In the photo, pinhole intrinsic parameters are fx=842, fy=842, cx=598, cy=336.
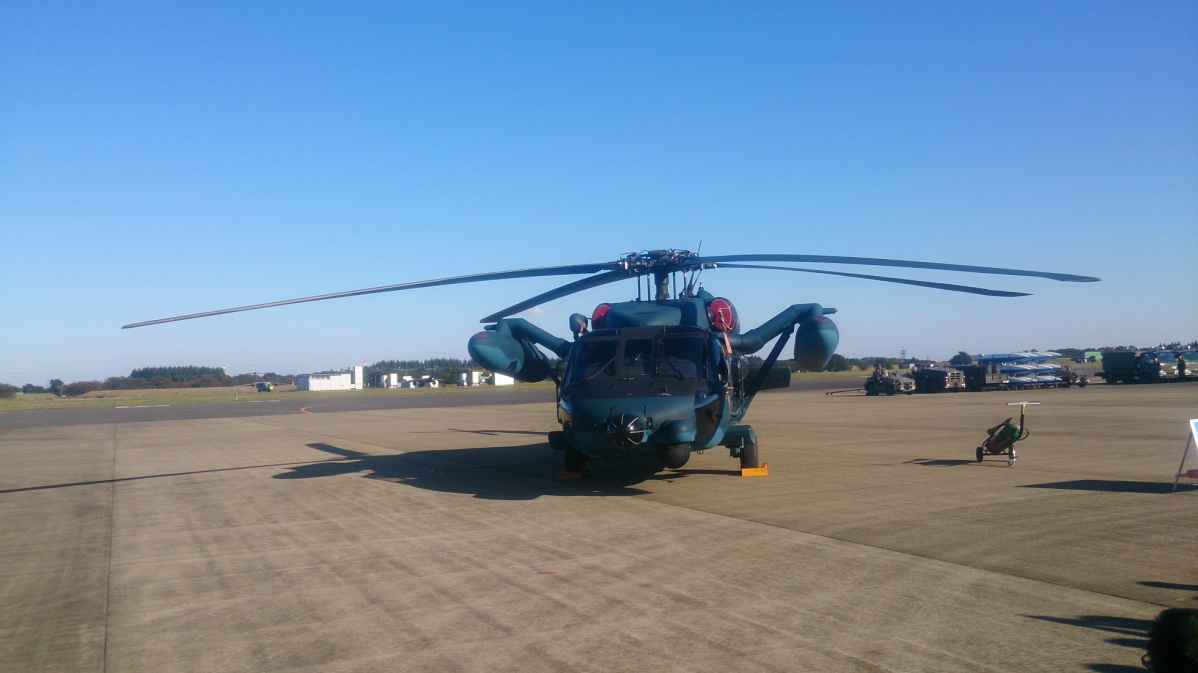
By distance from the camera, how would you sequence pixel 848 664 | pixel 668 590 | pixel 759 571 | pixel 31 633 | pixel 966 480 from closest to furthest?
pixel 848 664, pixel 31 633, pixel 668 590, pixel 759 571, pixel 966 480

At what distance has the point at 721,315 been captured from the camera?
13.8 meters

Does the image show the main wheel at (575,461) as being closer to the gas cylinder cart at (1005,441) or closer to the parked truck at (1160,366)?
the gas cylinder cart at (1005,441)

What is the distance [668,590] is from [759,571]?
0.94m

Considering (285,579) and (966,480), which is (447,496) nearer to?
(285,579)

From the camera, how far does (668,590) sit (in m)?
6.58

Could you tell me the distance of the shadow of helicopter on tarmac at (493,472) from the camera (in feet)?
40.7

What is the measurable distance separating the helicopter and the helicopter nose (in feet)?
0.05

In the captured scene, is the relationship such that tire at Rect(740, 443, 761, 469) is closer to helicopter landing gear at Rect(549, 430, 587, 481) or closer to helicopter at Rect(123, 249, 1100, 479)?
helicopter at Rect(123, 249, 1100, 479)

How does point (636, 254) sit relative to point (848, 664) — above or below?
above

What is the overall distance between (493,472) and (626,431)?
5.08 metres

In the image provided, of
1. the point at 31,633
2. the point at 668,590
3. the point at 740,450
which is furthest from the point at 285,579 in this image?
the point at 740,450

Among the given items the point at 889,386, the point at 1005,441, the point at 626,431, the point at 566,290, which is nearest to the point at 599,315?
the point at 566,290

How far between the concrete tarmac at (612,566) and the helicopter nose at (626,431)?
2.80 feet

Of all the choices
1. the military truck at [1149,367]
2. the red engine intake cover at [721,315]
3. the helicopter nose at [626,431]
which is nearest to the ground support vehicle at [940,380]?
the military truck at [1149,367]
